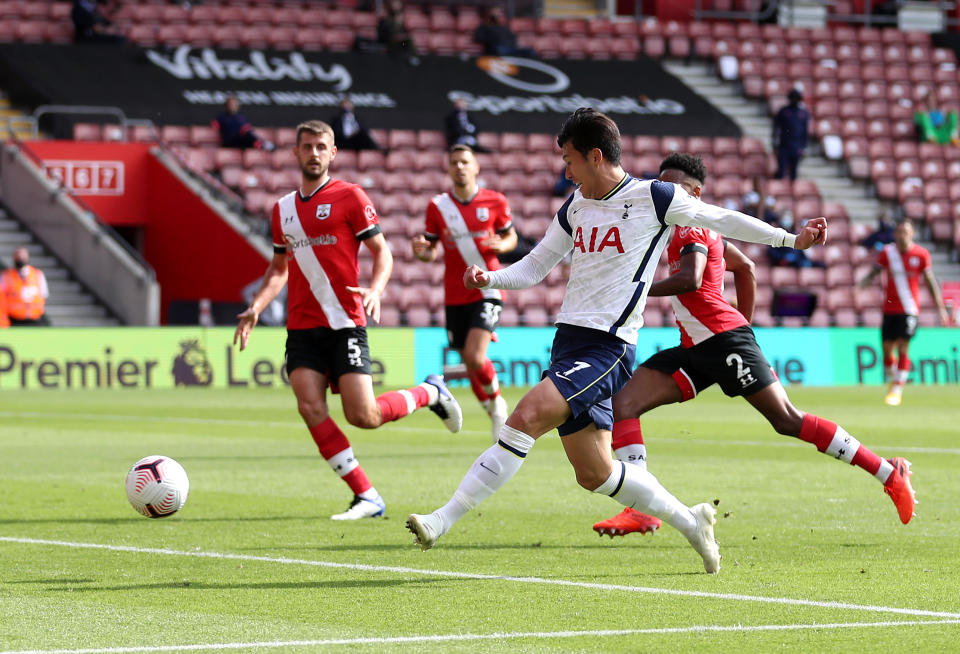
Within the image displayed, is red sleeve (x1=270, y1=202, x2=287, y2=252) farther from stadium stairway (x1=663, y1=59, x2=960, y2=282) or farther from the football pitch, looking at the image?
stadium stairway (x1=663, y1=59, x2=960, y2=282)

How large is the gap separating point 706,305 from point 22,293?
1917 centimetres

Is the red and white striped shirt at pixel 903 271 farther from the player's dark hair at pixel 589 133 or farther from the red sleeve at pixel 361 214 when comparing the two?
the player's dark hair at pixel 589 133

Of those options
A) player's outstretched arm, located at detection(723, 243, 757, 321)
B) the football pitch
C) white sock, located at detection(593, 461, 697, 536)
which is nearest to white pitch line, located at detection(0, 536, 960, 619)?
the football pitch

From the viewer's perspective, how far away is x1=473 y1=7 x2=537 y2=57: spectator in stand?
35.6 meters

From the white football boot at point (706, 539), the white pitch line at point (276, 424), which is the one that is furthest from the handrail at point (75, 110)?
the white football boot at point (706, 539)

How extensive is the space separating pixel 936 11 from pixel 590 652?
124 feet

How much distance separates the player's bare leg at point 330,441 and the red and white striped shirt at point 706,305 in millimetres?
1951

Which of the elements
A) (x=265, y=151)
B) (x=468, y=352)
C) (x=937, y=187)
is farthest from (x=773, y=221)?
(x=468, y=352)

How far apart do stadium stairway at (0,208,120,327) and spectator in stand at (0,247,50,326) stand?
1581 millimetres

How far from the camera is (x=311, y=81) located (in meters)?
33.2

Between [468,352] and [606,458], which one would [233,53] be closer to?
[468,352]

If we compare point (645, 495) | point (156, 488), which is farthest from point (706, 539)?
point (156, 488)

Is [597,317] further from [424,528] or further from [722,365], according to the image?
[722,365]

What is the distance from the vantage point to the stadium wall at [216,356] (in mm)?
24562
